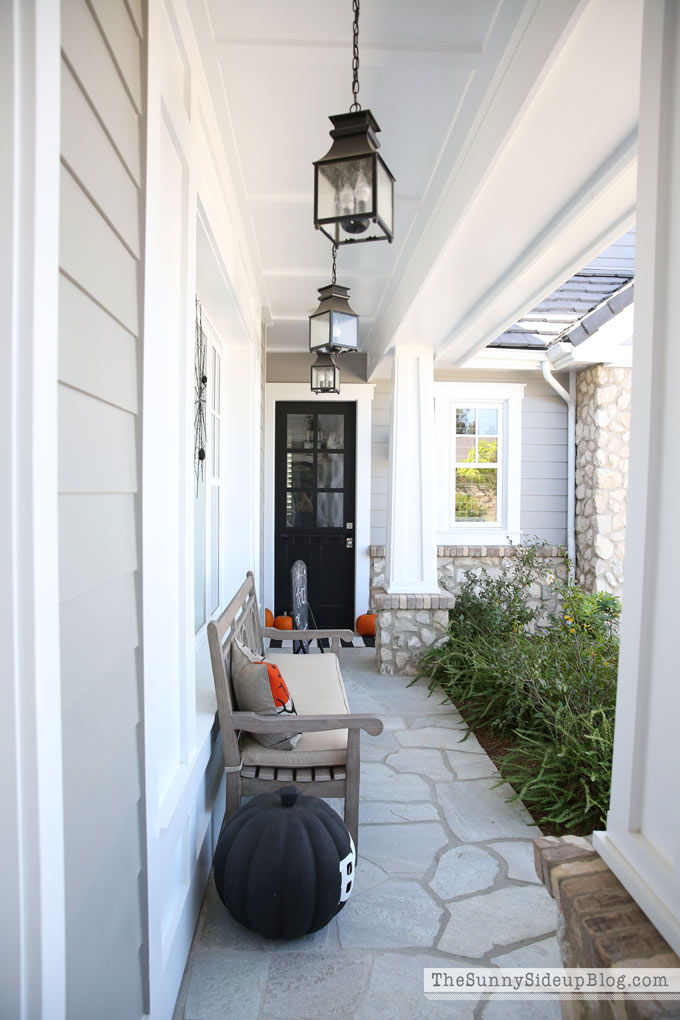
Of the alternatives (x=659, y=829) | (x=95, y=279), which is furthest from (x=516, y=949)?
(x=95, y=279)

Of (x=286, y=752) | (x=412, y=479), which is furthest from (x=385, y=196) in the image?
(x=412, y=479)

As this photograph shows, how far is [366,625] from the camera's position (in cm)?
572

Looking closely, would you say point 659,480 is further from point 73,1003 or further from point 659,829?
point 73,1003

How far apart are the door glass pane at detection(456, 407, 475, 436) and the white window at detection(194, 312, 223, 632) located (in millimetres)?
3048

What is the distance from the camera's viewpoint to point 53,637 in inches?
32.6

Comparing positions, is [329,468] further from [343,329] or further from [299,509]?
[343,329]

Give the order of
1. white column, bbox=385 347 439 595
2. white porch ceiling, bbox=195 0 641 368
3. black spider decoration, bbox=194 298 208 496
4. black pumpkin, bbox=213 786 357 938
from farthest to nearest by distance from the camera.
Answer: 1. white column, bbox=385 347 439 595
2. black spider decoration, bbox=194 298 208 496
3. black pumpkin, bbox=213 786 357 938
4. white porch ceiling, bbox=195 0 641 368

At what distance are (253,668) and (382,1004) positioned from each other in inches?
41.0

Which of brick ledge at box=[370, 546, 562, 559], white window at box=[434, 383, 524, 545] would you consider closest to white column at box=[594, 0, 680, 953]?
brick ledge at box=[370, 546, 562, 559]

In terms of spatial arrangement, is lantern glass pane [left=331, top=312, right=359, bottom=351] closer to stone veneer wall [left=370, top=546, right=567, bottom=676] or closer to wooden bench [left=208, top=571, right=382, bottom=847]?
wooden bench [left=208, top=571, right=382, bottom=847]

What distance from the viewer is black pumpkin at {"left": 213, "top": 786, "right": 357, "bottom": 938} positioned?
1.71 m

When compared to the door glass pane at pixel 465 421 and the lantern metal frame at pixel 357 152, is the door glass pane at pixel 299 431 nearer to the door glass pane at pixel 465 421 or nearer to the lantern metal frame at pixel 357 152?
the door glass pane at pixel 465 421

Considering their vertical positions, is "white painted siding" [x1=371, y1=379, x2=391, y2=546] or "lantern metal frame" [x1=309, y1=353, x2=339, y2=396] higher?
"lantern metal frame" [x1=309, y1=353, x2=339, y2=396]

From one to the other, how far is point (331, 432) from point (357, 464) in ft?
1.39
